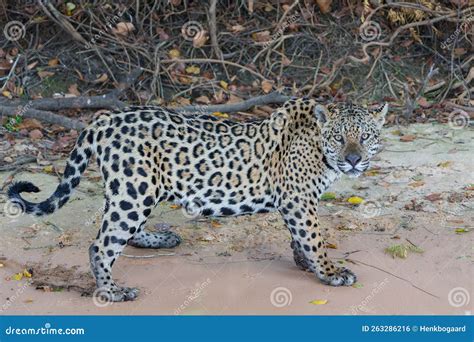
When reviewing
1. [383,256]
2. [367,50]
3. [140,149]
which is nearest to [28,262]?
[140,149]

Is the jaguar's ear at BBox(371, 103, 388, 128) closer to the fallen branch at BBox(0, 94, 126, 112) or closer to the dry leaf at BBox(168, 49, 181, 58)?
the fallen branch at BBox(0, 94, 126, 112)

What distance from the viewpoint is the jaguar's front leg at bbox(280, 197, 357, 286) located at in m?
7.96

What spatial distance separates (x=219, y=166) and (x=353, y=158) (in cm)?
119

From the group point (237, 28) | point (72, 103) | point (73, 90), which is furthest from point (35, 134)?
point (237, 28)

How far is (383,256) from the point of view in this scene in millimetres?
8523

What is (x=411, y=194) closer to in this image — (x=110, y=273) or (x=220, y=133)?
(x=220, y=133)

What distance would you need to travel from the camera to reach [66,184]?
793 centimetres

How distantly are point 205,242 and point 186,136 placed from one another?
1.41 m

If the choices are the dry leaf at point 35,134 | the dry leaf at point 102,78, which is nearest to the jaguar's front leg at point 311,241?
the dry leaf at point 35,134

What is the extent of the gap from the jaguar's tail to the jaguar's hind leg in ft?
3.67

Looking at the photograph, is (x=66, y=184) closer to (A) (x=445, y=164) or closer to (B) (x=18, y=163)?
(B) (x=18, y=163)

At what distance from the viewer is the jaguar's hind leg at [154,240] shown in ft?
29.0

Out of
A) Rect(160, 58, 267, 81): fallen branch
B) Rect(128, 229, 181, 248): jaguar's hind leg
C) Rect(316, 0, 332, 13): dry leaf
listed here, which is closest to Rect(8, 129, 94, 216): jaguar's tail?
Rect(128, 229, 181, 248): jaguar's hind leg

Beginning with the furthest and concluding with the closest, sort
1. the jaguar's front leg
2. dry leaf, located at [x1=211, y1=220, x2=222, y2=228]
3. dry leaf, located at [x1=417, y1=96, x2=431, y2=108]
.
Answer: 1. dry leaf, located at [x1=417, y1=96, x2=431, y2=108]
2. dry leaf, located at [x1=211, y1=220, x2=222, y2=228]
3. the jaguar's front leg
